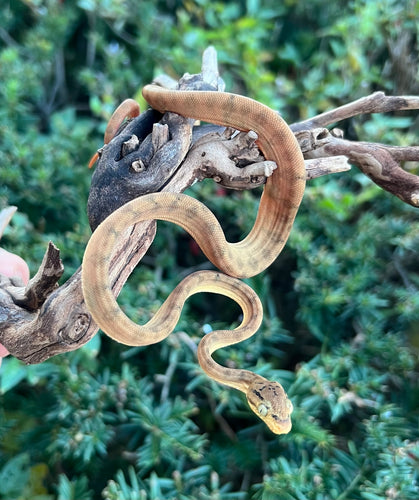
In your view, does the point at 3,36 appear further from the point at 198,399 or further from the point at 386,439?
the point at 386,439

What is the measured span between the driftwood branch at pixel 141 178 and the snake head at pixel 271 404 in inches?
18.8

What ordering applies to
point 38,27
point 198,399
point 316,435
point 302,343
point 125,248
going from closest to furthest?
1. point 125,248
2. point 316,435
3. point 198,399
4. point 302,343
5. point 38,27

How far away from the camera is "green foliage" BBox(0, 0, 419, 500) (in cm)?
138

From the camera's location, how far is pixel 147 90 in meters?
1.07

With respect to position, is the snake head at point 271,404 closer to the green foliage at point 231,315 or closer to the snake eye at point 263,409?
the snake eye at point 263,409

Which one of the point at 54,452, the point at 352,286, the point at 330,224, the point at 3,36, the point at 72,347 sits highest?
the point at 3,36

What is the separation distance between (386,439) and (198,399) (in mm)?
743

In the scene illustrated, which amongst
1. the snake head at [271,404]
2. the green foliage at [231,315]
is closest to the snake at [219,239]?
the snake head at [271,404]

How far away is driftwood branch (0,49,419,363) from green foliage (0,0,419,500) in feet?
1.53

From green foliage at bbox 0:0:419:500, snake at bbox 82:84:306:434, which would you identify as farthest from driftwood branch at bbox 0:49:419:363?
green foliage at bbox 0:0:419:500

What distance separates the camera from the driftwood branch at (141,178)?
0.96m

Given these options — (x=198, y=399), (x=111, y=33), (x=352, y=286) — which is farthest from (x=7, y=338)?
(x=111, y=33)

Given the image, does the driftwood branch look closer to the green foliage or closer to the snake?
the snake

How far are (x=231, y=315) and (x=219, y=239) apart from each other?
3.06 ft
